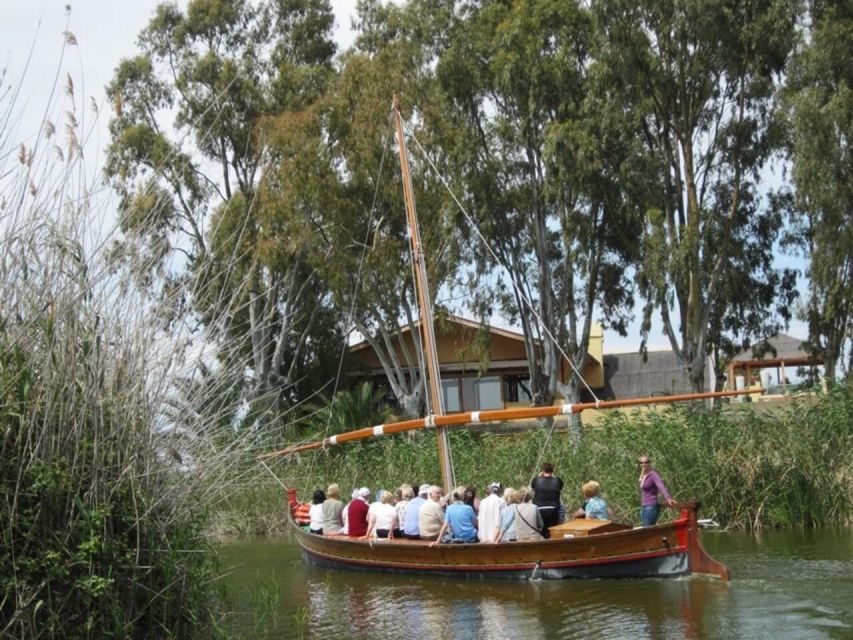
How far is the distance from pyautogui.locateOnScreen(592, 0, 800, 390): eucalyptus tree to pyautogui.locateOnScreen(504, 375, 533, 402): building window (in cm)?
1069

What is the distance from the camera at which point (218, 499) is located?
1073 centimetres

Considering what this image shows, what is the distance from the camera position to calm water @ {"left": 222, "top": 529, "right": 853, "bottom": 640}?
13328 millimetres

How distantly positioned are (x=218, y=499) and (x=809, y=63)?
24612 mm

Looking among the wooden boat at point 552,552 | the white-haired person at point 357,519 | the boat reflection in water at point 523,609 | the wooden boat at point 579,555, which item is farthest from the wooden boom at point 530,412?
the boat reflection in water at point 523,609

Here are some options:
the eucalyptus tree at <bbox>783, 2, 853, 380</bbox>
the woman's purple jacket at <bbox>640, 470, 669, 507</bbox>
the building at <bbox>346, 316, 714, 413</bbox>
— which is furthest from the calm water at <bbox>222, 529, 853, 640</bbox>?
the building at <bbox>346, 316, 714, 413</bbox>

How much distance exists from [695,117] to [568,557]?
1938cm

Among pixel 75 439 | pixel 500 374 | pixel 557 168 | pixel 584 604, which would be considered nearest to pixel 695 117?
pixel 557 168

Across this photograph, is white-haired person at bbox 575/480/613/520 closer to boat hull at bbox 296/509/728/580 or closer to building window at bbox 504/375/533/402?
boat hull at bbox 296/509/728/580

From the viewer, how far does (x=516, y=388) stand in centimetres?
4494

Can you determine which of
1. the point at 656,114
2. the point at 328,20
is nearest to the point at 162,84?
the point at 328,20

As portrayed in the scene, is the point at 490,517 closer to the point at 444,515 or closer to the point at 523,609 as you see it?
the point at 444,515

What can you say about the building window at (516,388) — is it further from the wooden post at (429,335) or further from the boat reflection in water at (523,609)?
the boat reflection in water at (523,609)

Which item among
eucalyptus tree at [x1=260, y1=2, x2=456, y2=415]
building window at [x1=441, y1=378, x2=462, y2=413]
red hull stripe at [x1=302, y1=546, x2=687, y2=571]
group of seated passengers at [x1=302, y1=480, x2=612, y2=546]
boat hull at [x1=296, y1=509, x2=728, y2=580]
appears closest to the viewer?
boat hull at [x1=296, y1=509, x2=728, y2=580]

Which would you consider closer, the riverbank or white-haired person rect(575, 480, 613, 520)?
white-haired person rect(575, 480, 613, 520)
